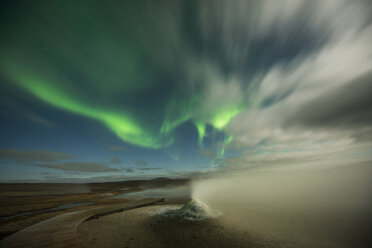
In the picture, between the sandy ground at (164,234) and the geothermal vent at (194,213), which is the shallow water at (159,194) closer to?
the geothermal vent at (194,213)

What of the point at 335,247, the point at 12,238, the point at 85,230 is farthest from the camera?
the point at 85,230

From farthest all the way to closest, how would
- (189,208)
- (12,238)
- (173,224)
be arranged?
(189,208) < (173,224) < (12,238)

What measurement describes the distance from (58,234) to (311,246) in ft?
79.9

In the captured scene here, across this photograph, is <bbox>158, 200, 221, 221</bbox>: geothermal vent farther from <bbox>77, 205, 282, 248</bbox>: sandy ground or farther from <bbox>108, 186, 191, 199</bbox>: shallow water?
<bbox>108, 186, 191, 199</bbox>: shallow water

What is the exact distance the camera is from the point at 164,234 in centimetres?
1409

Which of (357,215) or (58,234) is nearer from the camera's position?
(58,234)

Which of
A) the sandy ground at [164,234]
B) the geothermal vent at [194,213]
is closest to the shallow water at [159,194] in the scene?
the geothermal vent at [194,213]

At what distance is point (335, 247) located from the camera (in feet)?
37.7

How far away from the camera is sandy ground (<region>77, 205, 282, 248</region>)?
39.9 feet

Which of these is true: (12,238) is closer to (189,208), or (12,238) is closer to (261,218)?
(189,208)

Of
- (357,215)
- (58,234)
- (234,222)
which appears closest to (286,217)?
(234,222)

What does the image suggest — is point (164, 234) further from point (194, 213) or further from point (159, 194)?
point (159, 194)

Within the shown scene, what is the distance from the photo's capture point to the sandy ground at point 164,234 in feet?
39.9

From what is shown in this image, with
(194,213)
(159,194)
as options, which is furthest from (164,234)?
(159,194)
